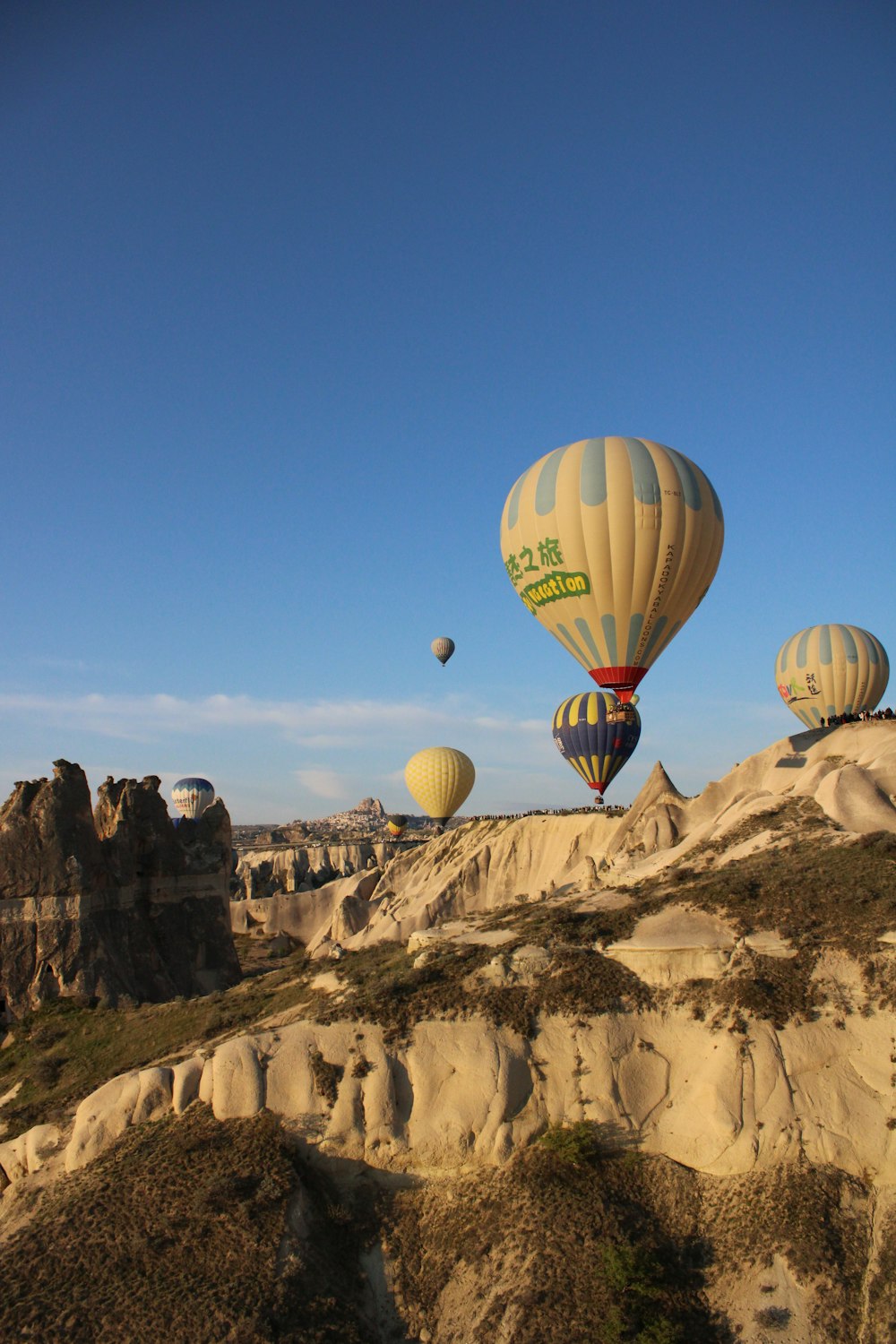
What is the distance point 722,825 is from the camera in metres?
32.2

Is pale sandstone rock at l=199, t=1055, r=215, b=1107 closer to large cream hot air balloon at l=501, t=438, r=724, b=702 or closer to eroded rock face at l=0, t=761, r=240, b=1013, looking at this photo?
eroded rock face at l=0, t=761, r=240, b=1013

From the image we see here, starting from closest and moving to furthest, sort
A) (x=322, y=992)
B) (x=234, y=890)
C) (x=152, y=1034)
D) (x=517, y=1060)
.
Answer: (x=517, y=1060)
(x=322, y=992)
(x=152, y=1034)
(x=234, y=890)

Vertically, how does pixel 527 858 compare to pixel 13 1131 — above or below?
above

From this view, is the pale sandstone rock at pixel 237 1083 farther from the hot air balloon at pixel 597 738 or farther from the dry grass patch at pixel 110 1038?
the hot air balloon at pixel 597 738

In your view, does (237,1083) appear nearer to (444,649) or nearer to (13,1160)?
(13,1160)

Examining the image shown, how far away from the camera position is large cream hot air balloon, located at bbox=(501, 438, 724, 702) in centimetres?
3441

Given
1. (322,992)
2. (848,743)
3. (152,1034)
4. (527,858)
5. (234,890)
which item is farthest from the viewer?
(234,890)

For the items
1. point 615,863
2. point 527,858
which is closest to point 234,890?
point 527,858

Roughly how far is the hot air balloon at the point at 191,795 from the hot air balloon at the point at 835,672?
86.4 meters

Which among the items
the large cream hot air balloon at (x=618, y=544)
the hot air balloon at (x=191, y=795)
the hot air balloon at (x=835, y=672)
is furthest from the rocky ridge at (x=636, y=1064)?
the hot air balloon at (x=191, y=795)

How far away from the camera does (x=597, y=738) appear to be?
53000mm

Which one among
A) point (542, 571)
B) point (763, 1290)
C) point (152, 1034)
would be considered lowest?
point (763, 1290)

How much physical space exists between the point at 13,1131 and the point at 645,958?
627 inches

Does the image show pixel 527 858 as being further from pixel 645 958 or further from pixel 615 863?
pixel 645 958
